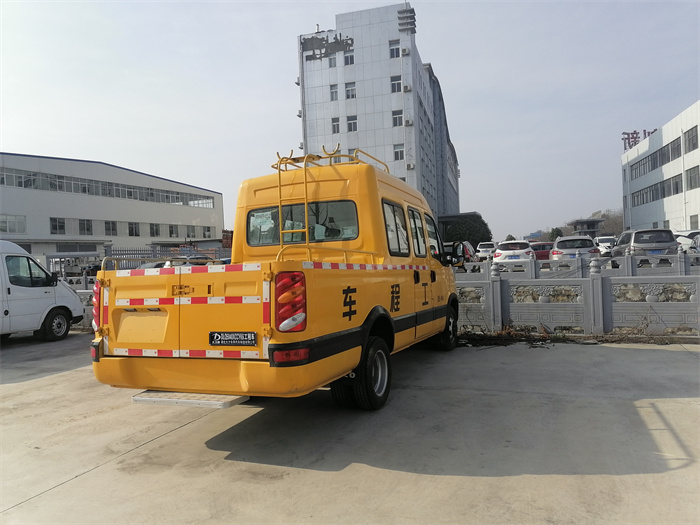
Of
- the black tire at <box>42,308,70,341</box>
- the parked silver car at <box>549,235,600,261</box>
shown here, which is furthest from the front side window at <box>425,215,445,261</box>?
the parked silver car at <box>549,235,600,261</box>

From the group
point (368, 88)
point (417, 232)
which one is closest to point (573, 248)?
point (417, 232)

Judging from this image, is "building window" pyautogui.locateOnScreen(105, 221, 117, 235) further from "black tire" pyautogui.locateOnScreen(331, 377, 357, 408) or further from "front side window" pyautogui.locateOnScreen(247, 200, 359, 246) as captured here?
"black tire" pyautogui.locateOnScreen(331, 377, 357, 408)

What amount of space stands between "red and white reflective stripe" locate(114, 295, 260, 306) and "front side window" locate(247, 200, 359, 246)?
4.91ft

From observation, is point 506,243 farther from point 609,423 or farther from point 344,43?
point 344,43

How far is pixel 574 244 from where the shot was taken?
58.6ft

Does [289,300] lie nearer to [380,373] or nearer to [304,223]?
[380,373]

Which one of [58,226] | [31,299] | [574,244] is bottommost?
[31,299]

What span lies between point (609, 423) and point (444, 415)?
4.96 feet

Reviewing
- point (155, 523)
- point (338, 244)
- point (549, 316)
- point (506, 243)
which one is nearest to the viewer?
point (155, 523)

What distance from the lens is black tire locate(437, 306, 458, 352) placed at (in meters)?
7.78

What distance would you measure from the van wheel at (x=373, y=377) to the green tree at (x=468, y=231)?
1679 inches

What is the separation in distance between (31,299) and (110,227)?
138 ft

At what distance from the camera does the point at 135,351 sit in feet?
13.6

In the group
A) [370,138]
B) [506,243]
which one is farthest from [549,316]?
[370,138]
